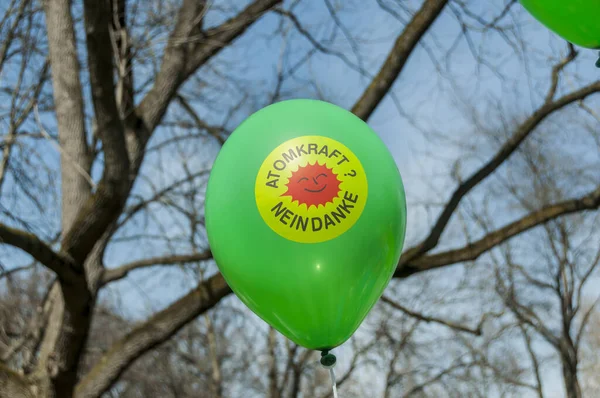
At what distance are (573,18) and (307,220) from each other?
1258 mm

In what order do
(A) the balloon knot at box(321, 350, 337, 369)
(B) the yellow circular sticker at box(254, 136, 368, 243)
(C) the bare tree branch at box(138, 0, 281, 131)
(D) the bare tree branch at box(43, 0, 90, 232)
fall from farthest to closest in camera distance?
(C) the bare tree branch at box(138, 0, 281, 131) < (D) the bare tree branch at box(43, 0, 90, 232) < (A) the balloon knot at box(321, 350, 337, 369) < (B) the yellow circular sticker at box(254, 136, 368, 243)

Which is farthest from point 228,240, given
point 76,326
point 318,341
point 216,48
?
point 216,48

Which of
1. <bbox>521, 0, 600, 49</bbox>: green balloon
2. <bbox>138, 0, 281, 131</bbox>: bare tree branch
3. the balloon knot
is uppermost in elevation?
<bbox>138, 0, 281, 131</bbox>: bare tree branch

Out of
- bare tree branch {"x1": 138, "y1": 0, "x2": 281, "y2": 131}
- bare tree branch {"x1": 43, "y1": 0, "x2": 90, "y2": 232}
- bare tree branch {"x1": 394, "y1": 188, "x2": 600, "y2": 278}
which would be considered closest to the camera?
bare tree branch {"x1": 394, "y1": 188, "x2": 600, "y2": 278}

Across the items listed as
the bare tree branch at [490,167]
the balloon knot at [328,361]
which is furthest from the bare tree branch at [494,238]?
the balloon knot at [328,361]

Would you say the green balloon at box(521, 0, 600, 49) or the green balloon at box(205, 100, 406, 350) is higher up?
the green balloon at box(521, 0, 600, 49)

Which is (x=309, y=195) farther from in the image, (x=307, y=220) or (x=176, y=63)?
(x=176, y=63)

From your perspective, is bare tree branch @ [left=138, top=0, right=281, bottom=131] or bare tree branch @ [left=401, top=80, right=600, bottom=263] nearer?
bare tree branch @ [left=401, top=80, right=600, bottom=263]

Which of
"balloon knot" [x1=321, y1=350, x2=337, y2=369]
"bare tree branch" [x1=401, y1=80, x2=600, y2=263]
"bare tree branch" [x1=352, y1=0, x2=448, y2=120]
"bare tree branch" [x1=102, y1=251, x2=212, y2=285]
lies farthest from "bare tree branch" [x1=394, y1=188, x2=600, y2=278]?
"balloon knot" [x1=321, y1=350, x2=337, y2=369]

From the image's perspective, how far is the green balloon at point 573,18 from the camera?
227 cm

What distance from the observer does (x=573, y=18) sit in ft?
7.72

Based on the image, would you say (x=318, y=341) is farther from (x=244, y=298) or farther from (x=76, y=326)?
(x=76, y=326)

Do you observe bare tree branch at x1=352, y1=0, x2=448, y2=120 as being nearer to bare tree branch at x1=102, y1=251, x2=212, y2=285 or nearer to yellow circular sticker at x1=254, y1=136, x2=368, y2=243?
bare tree branch at x1=102, y1=251, x2=212, y2=285

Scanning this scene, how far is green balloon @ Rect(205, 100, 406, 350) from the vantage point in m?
2.02
